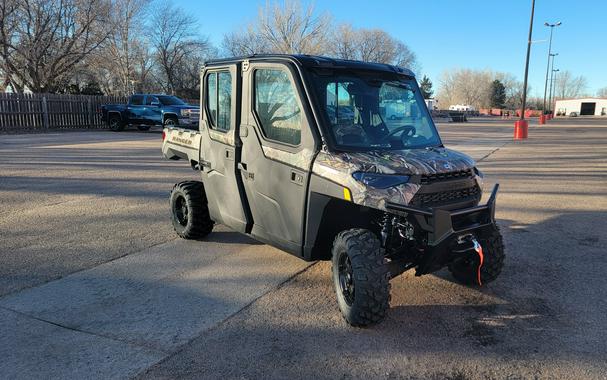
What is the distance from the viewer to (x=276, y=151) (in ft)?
14.1

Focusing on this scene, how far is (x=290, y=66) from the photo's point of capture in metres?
4.19

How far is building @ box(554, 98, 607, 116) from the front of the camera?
124 m

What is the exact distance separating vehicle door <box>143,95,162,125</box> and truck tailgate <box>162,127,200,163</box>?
19000mm

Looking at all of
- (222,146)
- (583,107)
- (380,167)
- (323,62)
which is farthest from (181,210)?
(583,107)

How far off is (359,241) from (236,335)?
3.90 feet

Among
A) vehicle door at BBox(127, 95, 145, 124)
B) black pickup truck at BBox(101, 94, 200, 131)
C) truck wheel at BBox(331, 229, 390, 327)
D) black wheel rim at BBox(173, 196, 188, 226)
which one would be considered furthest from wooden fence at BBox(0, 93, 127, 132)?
truck wheel at BBox(331, 229, 390, 327)

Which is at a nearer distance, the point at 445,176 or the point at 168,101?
the point at 445,176

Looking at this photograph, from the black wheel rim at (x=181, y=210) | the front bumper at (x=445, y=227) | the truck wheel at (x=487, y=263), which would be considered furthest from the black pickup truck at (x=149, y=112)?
the front bumper at (x=445, y=227)

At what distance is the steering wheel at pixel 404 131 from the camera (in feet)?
14.2

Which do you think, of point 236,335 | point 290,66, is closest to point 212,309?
point 236,335

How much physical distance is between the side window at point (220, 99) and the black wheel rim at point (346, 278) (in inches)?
77.2

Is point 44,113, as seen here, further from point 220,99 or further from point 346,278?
point 346,278

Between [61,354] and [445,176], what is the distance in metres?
3.16

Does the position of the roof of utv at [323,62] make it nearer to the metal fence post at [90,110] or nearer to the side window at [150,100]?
the side window at [150,100]
